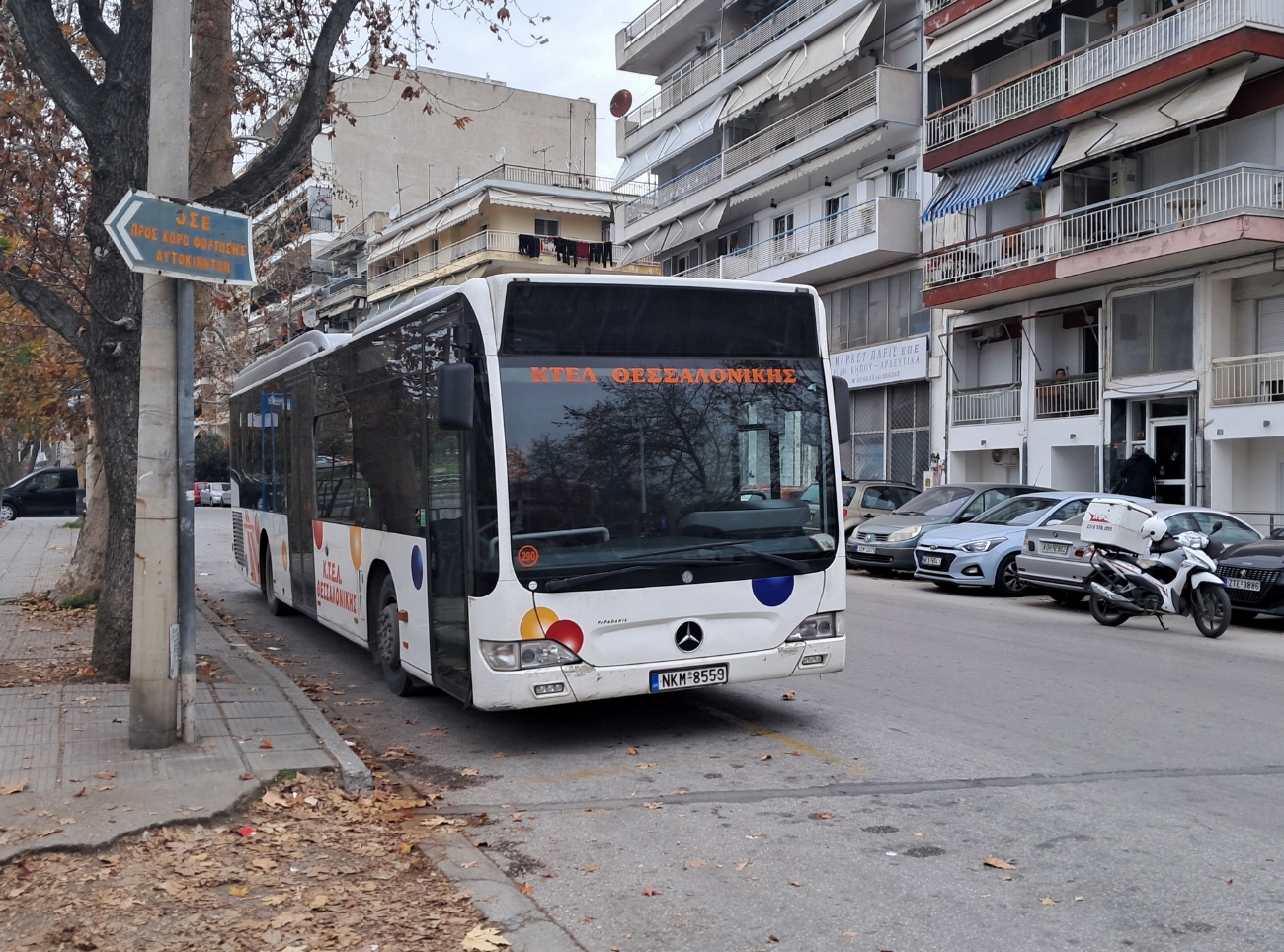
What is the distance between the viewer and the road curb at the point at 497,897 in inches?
177

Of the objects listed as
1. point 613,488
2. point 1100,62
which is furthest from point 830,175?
point 613,488

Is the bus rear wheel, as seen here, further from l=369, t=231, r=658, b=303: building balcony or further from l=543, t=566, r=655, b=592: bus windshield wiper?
l=369, t=231, r=658, b=303: building balcony

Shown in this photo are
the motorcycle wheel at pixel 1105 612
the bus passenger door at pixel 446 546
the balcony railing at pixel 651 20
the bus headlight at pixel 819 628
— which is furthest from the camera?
the balcony railing at pixel 651 20

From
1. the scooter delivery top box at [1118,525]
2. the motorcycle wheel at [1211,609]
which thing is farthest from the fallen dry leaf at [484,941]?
the scooter delivery top box at [1118,525]

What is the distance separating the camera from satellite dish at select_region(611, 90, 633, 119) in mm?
45875

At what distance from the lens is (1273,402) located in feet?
71.8

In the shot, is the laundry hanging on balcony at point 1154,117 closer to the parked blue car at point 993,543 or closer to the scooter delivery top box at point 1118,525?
the parked blue car at point 993,543

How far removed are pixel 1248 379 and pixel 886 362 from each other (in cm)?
1090

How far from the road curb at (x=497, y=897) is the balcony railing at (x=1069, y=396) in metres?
23.5

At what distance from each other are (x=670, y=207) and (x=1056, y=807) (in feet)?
126

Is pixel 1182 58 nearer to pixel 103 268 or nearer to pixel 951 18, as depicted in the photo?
pixel 951 18

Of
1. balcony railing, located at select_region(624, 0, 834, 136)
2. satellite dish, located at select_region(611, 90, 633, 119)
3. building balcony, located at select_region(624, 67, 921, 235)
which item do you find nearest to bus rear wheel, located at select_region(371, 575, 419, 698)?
building balcony, located at select_region(624, 67, 921, 235)

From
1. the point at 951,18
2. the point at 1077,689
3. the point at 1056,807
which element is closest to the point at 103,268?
the point at 1056,807

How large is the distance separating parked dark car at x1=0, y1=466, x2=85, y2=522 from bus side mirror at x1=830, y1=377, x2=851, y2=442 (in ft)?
142
